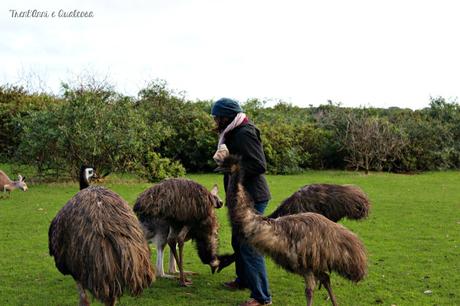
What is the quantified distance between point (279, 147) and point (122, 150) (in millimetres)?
7371

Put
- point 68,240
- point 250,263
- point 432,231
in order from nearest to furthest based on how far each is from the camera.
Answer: point 68,240, point 250,263, point 432,231

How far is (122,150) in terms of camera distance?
16.2 metres

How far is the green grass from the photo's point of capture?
6.29m

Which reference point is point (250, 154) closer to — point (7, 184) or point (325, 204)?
point (325, 204)

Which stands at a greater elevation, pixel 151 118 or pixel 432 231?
pixel 151 118

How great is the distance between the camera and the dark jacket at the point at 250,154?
5.86 m

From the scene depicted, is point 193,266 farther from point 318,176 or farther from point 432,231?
point 318,176

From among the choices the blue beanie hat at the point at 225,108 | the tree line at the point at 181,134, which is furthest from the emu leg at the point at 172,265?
the tree line at the point at 181,134

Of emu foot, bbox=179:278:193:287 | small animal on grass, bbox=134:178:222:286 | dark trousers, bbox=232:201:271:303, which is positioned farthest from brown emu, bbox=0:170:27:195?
dark trousers, bbox=232:201:271:303

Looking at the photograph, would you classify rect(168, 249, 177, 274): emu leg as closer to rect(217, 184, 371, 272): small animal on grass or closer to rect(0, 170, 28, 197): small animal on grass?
rect(217, 184, 371, 272): small animal on grass

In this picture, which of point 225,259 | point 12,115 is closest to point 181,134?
point 12,115

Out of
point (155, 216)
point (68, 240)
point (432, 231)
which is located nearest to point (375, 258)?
point (432, 231)

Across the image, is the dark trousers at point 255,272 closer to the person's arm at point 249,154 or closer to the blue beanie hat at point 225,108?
the person's arm at point 249,154

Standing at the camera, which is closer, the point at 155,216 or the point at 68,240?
the point at 68,240
